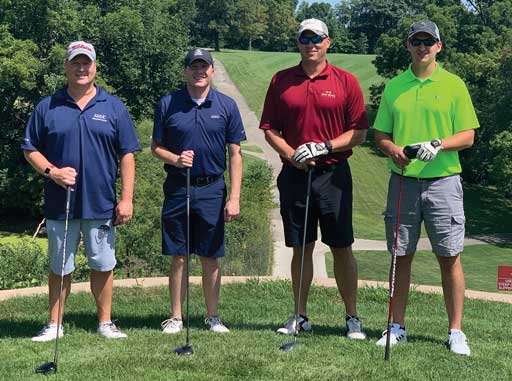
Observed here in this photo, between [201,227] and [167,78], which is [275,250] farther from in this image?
[167,78]

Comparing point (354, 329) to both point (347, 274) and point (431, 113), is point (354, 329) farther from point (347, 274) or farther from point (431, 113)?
point (431, 113)

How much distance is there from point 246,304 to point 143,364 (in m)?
2.73

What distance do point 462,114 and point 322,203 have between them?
1167mm

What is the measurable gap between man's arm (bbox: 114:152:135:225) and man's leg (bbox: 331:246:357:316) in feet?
5.19

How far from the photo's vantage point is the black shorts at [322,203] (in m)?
4.87

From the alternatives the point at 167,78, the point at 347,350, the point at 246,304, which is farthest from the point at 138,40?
the point at 347,350

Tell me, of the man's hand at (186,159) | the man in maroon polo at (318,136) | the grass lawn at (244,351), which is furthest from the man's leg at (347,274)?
the man's hand at (186,159)

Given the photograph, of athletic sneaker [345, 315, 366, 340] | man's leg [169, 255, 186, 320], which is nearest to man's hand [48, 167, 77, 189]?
man's leg [169, 255, 186, 320]

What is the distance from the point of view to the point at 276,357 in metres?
4.34

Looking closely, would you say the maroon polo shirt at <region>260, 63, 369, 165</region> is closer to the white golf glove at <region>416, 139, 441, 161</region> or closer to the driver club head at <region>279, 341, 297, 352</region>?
the white golf glove at <region>416, 139, 441, 161</region>

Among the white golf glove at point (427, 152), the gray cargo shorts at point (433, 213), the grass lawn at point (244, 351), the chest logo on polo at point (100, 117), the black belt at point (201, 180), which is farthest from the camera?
the black belt at point (201, 180)

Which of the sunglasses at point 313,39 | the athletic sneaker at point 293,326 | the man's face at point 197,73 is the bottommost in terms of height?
the athletic sneaker at point 293,326

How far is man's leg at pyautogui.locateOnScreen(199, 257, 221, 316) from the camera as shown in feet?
17.1

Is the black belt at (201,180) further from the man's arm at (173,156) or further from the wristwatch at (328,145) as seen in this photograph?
the wristwatch at (328,145)
